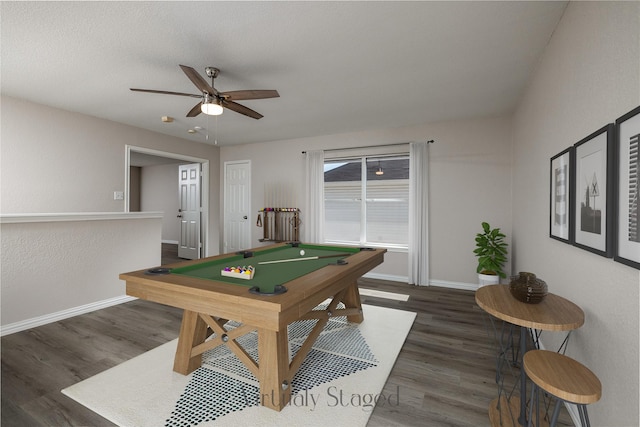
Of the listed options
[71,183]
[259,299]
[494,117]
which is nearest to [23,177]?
[71,183]

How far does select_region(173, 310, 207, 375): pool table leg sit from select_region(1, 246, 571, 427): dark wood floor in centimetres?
50

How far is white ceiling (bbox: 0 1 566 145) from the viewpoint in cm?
187

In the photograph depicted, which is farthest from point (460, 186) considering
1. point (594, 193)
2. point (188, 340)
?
point (188, 340)

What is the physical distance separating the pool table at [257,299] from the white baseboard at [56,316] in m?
2.04

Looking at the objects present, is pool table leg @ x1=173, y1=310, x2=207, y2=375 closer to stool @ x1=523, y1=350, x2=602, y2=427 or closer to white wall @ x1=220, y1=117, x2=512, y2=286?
stool @ x1=523, y1=350, x2=602, y2=427

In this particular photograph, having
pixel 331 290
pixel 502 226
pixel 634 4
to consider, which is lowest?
pixel 331 290

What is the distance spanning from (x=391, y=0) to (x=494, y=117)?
3028 millimetres

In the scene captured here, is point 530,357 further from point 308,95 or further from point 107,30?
point 107,30

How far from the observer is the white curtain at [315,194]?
511cm

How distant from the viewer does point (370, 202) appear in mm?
4902

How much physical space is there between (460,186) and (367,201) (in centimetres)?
147

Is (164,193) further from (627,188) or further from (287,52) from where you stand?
(627,188)

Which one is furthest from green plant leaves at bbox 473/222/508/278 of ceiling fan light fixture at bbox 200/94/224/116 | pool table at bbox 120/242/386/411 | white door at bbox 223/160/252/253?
white door at bbox 223/160/252/253

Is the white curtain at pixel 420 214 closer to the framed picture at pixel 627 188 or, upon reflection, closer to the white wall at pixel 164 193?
the framed picture at pixel 627 188
